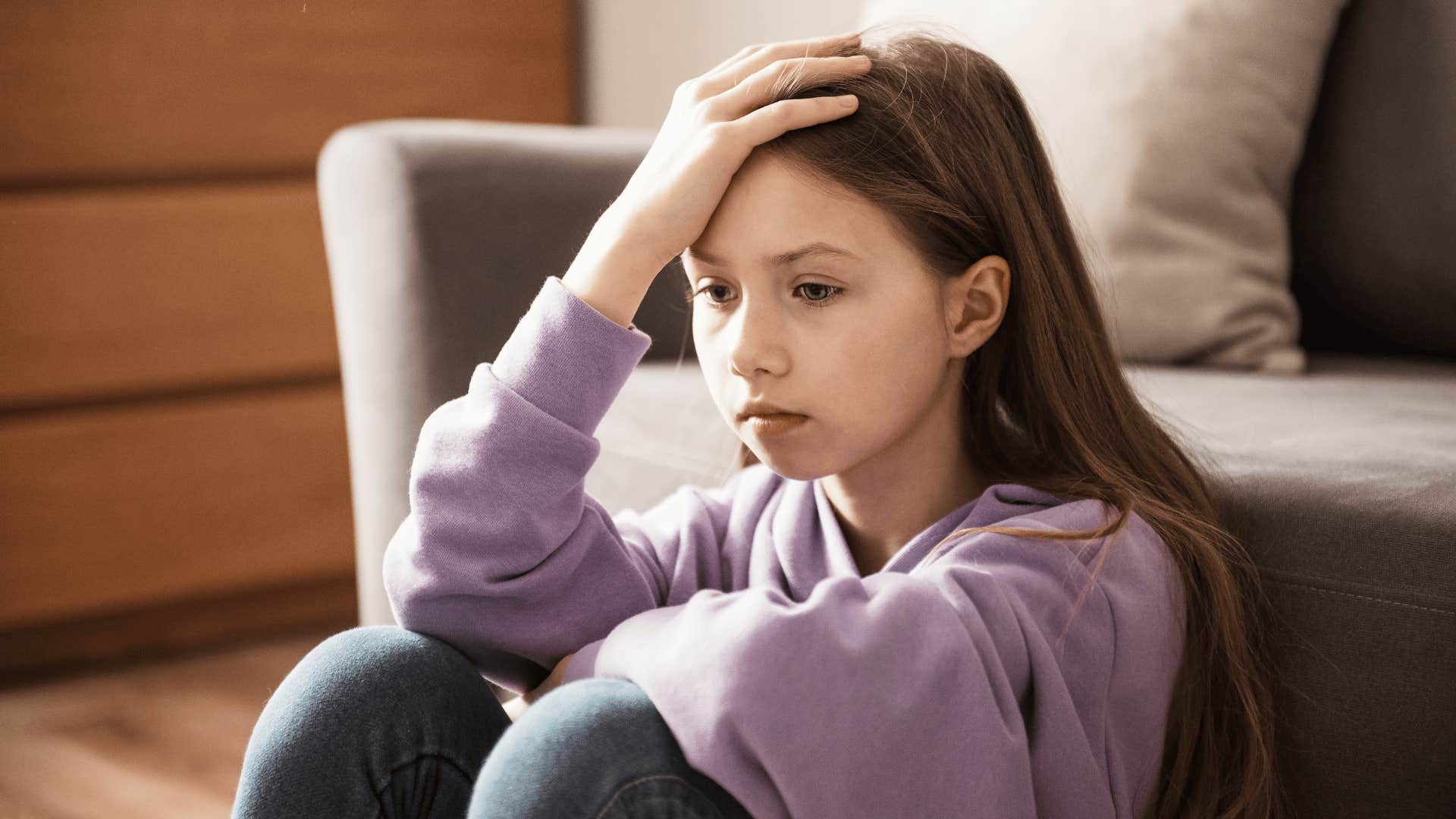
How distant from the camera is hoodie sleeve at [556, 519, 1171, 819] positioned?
0.61 metres

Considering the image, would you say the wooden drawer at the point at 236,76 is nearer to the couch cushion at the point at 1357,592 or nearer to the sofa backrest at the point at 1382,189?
the sofa backrest at the point at 1382,189

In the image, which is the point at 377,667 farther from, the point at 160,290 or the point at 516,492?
the point at 160,290

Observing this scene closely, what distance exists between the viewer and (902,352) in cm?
78

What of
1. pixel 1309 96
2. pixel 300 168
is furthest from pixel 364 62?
pixel 1309 96

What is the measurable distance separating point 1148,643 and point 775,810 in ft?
0.79

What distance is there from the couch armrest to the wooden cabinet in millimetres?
606

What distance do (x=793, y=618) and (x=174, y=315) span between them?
1507mm

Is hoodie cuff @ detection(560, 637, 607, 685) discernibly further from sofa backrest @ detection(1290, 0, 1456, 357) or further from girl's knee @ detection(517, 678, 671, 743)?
sofa backrest @ detection(1290, 0, 1456, 357)

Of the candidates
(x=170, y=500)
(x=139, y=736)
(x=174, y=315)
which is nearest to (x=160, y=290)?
(x=174, y=315)

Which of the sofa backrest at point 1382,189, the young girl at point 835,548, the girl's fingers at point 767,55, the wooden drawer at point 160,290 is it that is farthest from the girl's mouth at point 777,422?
the wooden drawer at point 160,290

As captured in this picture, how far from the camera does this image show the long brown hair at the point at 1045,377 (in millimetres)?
767

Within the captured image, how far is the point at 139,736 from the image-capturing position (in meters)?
1.62

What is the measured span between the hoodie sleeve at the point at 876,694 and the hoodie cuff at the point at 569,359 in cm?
14

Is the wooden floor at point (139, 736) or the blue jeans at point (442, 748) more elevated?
the blue jeans at point (442, 748)
